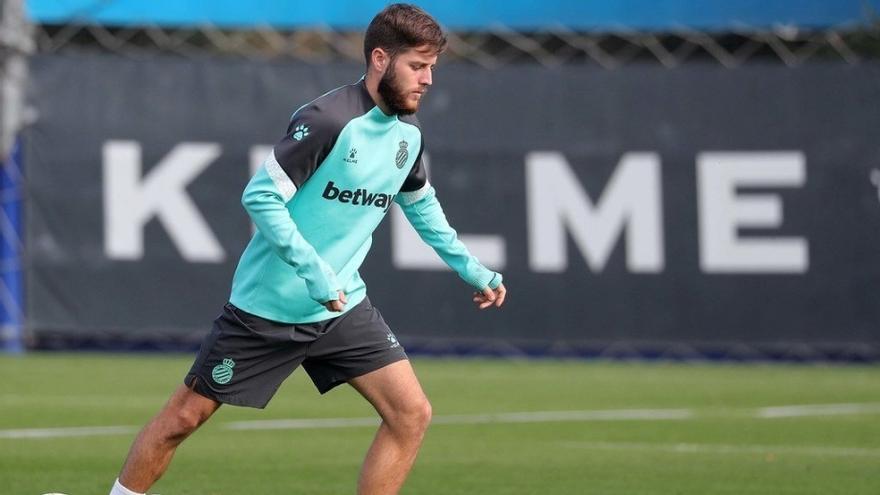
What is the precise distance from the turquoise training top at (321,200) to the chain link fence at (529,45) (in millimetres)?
11099

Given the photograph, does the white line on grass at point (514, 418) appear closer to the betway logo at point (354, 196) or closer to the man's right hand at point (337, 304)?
the betway logo at point (354, 196)

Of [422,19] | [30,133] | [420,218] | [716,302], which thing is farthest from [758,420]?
[30,133]

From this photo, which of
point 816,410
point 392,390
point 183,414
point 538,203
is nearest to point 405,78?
point 392,390

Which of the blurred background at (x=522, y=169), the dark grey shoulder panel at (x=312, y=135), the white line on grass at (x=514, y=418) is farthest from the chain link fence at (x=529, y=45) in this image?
the dark grey shoulder panel at (x=312, y=135)

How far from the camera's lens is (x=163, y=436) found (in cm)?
671

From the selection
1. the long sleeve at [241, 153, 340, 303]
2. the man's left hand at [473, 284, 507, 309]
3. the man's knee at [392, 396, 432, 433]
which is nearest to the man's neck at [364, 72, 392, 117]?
the long sleeve at [241, 153, 340, 303]

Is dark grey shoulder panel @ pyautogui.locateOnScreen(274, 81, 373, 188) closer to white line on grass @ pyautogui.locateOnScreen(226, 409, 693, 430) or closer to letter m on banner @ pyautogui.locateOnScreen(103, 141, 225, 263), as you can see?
white line on grass @ pyautogui.locateOnScreen(226, 409, 693, 430)

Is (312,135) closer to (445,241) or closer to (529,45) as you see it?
(445,241)

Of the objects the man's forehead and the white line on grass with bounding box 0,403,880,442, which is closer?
the man's forehead

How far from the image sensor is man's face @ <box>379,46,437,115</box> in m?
6.62

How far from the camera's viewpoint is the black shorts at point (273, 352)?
22.0 ft

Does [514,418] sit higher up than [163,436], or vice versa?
[163,436]

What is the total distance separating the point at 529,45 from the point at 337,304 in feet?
39.3

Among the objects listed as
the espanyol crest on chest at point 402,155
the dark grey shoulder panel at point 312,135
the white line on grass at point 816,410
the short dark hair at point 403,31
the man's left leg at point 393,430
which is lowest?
the white line on grass at point 816,410
